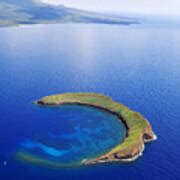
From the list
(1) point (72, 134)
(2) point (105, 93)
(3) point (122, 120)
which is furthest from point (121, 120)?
(2) point (105, 93)

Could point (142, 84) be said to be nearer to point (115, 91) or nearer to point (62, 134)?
point (115, 91)

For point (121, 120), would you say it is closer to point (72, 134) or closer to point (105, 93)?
point (72, 134)

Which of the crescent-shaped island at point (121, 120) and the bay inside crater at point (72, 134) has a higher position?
the crescent-shaped island at point (121, 120)

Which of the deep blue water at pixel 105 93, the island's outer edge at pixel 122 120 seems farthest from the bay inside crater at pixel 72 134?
the island's outer edge at pixel 122 120

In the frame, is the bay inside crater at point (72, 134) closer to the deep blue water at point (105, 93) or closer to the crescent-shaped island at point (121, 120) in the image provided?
the deep blue water at point (105, 93)

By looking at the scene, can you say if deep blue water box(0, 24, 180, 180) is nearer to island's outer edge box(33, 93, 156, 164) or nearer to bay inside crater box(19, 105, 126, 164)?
bay inside crater box(19, 105, 126, 164)
